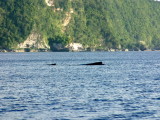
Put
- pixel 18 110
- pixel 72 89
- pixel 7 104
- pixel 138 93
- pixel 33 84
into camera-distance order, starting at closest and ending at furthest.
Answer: pixel 18 110, pixel 7 104, pixel 138 93, pixel 72 89, pixel 33 84

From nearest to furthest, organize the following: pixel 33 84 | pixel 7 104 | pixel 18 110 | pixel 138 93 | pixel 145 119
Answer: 1. pixel 145 119
2. pixel 18 110
3. pixel 7 104
4. pixel 138 93
5. pixel 33 84

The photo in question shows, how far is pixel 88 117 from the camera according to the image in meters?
38.7

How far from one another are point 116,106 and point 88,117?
513 centimetres

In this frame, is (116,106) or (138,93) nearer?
(116,106)

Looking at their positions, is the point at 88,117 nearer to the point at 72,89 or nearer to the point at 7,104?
the point at 7,104

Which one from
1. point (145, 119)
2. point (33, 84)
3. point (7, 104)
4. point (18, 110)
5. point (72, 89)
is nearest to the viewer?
point (145, 119)

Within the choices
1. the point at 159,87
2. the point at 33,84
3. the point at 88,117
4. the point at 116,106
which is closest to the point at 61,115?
the point at 88,117

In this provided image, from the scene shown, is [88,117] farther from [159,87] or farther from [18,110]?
[159,87]

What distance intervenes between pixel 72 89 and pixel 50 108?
1455 cm

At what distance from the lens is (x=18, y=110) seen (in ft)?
137

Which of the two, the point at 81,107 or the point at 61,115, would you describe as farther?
the point at 81,107

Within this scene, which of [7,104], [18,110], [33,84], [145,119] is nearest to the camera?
[145,119]

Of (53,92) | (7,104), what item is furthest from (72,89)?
(7,104)

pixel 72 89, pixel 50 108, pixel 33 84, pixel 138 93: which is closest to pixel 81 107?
pixel 50 108
